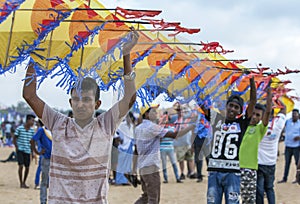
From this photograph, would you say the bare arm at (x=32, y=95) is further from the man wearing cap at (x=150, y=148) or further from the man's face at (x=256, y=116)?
the man's face at (x=256, y=116)

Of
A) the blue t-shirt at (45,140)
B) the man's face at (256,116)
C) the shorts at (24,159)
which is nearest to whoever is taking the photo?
the man's face at (256,116)

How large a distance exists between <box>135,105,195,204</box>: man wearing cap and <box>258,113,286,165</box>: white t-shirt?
163cm

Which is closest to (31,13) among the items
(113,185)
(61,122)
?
(61,122)

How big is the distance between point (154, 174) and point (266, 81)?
1.89m

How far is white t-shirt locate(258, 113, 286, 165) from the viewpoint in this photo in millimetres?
7465

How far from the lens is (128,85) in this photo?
3.23 m

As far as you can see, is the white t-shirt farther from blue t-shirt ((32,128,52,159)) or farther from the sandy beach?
blue t-shirt ((32,128,52,159))

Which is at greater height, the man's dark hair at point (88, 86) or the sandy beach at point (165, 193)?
the man's dark hair at point (88, 86)

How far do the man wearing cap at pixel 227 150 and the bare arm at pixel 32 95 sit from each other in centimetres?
265

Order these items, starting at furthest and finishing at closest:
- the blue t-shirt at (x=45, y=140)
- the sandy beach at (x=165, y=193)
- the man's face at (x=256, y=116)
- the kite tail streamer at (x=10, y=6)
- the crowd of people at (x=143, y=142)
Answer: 1. the sandy beach at (x=165, y=193)
2. the blue t-shirt at (x=45, y=140)
3. the man's face at (x=256, y=116)
4. the crowd of people at (x=143, y=142)
5. the kite tail streamer at (x=10, y=6)

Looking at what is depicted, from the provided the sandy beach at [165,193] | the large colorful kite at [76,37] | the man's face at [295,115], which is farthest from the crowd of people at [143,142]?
the sandy beach at [165,193]

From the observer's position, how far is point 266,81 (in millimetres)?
6000

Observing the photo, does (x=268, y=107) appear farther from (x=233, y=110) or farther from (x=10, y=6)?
(x=10, y=6)

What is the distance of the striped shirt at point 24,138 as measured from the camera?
1175 cm
